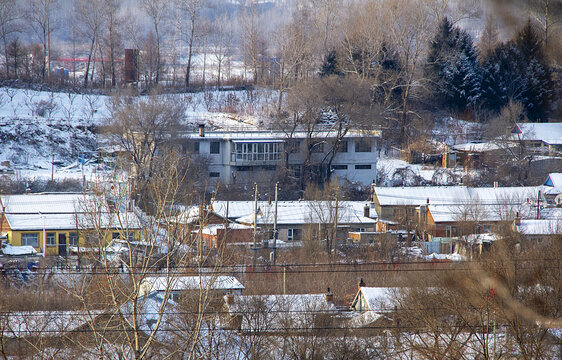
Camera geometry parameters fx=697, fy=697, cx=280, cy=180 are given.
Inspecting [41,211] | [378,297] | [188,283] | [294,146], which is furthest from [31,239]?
[294,146]

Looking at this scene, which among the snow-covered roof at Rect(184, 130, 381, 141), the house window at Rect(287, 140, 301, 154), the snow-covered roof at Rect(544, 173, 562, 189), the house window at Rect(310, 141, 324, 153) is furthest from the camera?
the house window at Rect(310, 141, 324, 153)

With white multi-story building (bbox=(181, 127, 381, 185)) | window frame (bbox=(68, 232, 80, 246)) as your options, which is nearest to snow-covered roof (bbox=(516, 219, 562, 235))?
white multi-story building (bbox=(181, 127, 381, 185))

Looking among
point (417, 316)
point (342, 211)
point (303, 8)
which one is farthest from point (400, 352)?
point (303, 8)

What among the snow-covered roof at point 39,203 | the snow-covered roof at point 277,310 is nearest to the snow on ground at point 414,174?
the snow-covered roof at point 39,203

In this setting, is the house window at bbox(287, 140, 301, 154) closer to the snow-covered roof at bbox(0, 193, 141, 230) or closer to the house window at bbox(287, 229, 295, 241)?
the house window at bbox(287, 229, 295, 241)

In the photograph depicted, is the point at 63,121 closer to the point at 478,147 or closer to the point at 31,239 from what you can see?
the point at 31,239

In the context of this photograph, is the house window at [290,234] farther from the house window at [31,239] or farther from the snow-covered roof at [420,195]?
the house window at [31,239]
